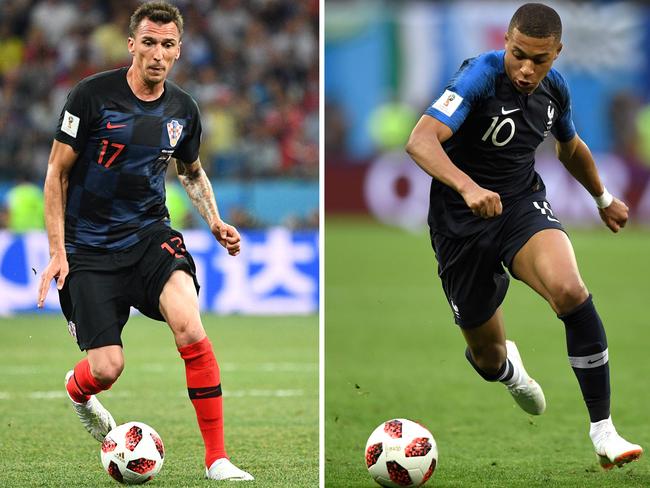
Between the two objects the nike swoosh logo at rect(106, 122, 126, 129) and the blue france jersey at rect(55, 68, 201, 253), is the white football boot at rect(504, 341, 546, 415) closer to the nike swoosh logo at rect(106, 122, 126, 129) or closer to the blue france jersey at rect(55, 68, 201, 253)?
the blue france jersey at rect(55, 68, 201, 253)

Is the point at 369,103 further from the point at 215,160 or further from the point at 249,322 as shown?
the point at 249,322

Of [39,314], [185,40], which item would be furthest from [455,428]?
[185,40]

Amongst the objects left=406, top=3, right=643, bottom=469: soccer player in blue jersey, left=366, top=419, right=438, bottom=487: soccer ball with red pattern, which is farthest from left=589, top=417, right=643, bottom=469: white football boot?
left=366, top=419, right=438, bottom=487: soccer ball with red pattern

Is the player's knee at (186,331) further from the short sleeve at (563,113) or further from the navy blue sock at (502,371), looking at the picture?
the short sleeve at (563,113)

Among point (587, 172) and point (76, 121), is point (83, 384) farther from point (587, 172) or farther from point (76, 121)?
point (587, 172)

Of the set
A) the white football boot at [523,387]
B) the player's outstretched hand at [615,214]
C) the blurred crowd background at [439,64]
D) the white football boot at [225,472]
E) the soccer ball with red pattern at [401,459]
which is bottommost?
the blurred crowd background at [439,64]

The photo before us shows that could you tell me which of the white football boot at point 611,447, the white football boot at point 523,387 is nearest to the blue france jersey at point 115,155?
the white football boot at point 523,387

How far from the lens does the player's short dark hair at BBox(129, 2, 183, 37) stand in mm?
5441

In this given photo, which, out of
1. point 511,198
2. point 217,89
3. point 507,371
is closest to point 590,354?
point 511,198

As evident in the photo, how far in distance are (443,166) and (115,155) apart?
5.16ft

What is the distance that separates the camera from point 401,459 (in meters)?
5.20

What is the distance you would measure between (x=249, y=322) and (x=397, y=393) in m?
4.96

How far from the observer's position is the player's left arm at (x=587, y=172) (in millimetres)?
5980

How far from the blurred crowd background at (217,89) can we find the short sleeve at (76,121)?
9236 mm
